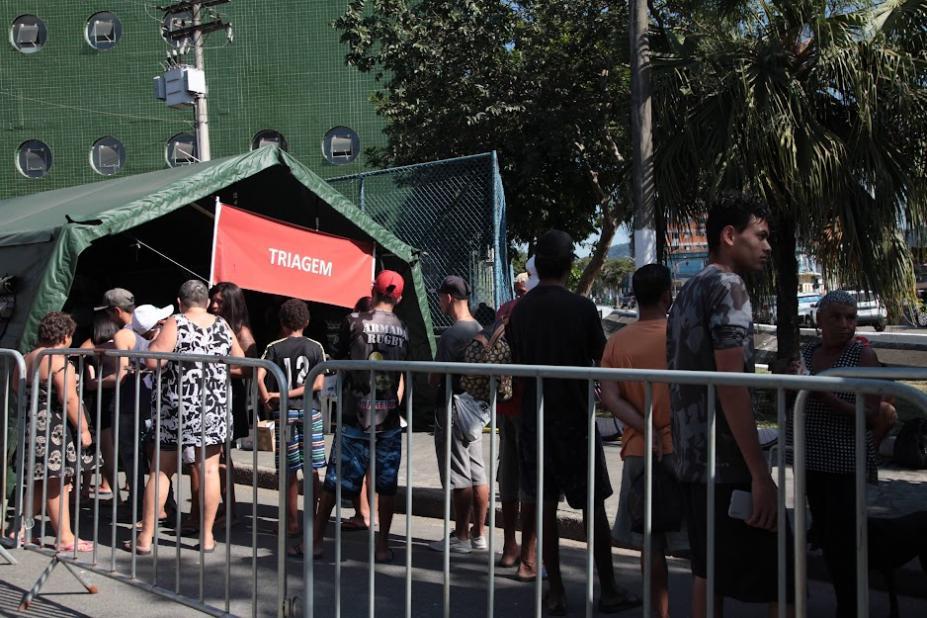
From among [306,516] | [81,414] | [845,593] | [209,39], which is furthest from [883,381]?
[209,39]

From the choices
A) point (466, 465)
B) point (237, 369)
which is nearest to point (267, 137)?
point (237, 369)

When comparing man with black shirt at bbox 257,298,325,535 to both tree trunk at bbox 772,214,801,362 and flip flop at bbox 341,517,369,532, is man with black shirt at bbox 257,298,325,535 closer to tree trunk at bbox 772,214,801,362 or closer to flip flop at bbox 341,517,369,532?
flip flop at bbox 341,517,369,532

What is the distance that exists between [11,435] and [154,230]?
15.4ft

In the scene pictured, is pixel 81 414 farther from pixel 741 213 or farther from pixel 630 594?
pixel 741 213

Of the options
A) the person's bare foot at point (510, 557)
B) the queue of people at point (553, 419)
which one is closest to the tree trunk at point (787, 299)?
the queue of people at point (553, 419)

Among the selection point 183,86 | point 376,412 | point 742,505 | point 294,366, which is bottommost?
point 742,505

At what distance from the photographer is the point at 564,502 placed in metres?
7.11

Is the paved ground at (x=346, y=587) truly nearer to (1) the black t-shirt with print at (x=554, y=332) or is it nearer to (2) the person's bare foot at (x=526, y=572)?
(2) the person's bare foot at (x=526, y=572)

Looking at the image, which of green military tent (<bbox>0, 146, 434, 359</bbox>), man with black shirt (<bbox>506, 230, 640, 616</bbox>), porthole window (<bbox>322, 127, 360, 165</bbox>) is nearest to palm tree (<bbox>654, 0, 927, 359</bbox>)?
green military tent (<bbox>0, 146, 434, 359</bbox>)

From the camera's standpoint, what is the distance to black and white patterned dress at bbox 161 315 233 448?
5208 mm

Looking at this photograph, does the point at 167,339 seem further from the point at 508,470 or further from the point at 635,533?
the point at 635,533

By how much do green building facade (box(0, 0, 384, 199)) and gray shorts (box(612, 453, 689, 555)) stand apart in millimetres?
22994

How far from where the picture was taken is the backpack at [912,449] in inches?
276

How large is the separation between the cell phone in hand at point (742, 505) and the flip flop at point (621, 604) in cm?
173
